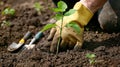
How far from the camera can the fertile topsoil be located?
7.98 ft

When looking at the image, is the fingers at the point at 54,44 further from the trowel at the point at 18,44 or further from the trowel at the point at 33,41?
the trowel at the point at 18,44

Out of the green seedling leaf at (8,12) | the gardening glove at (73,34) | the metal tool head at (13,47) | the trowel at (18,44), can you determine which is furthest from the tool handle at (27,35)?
the green seedling leaf at (8,12)

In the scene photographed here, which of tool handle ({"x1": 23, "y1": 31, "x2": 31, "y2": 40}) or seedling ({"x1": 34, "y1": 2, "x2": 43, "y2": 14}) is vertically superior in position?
seedling ({"x1": 34, "y1": 2, "x2": 43, "y2": 14})

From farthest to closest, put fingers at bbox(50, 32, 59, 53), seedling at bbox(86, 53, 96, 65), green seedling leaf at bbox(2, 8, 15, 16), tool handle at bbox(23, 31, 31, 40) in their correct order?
green seedling leaf at bbox(2, 8, 15, 16) < tool handle at bbox(23, 31, 31, 40) < fingers at bbox(50, 32, 59, 53) < seedling at bbox(86, 53, 96, 65)

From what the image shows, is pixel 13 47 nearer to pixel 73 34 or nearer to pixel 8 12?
pixel 73 34

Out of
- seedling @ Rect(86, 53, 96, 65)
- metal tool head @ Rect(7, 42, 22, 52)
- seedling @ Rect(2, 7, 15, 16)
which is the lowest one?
A: seedling @ Rect(86, 53, 96, 65)

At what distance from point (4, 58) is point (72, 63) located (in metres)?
0.64

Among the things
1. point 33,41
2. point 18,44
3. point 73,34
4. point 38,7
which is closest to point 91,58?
point 73,34

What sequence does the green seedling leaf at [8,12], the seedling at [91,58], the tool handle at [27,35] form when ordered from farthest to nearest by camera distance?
the green seedling leaf at [8,12] < the tool handle at [27,35] < the seedling at [91,58]

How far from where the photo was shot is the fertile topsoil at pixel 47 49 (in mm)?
2434

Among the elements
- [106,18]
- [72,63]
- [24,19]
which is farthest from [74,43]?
[24,19]

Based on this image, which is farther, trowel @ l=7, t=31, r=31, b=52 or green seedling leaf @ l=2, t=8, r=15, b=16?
green seedling leaf @ l=2, t=8, r=15, b=16

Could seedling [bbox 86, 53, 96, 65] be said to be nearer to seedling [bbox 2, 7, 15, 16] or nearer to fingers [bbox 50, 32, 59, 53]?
fingers [bbox 50, 32, 59, 53]

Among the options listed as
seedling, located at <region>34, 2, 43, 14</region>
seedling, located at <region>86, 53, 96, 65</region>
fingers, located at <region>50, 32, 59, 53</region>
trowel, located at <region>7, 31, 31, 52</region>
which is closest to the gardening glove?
fingers, located at <region>50, 32, 59, 53</region>
